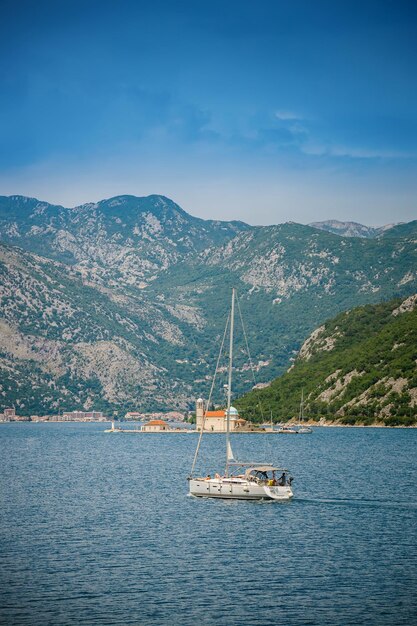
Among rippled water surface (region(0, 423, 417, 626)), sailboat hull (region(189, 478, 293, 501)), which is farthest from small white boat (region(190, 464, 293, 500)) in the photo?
rippled water surface (region(0, 423, 417, 626))

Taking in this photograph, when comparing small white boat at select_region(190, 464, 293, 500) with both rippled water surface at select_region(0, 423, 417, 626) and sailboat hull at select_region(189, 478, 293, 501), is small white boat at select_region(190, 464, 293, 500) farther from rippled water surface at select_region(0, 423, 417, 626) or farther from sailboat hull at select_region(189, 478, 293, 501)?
rippled water surface at select_region(0, 423, 417, 626)

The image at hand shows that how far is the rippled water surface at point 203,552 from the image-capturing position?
48969 millimetres

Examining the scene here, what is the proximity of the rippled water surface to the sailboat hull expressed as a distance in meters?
1.29

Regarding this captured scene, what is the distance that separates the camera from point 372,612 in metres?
48.5

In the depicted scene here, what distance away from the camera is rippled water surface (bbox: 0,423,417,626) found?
49.0 meters

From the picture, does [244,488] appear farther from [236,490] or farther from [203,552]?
[203,552]

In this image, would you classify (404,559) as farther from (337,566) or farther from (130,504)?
(130,504)

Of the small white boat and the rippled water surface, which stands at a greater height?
the small white boat

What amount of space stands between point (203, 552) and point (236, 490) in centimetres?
2576

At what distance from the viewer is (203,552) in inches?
2506

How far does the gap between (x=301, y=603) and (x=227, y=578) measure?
6.82 meters

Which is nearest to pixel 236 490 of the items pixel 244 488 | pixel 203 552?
pixel 244 488

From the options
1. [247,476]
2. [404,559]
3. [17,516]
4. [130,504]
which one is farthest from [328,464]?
[404,559]

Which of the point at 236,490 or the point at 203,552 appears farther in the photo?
the point at 236,490
